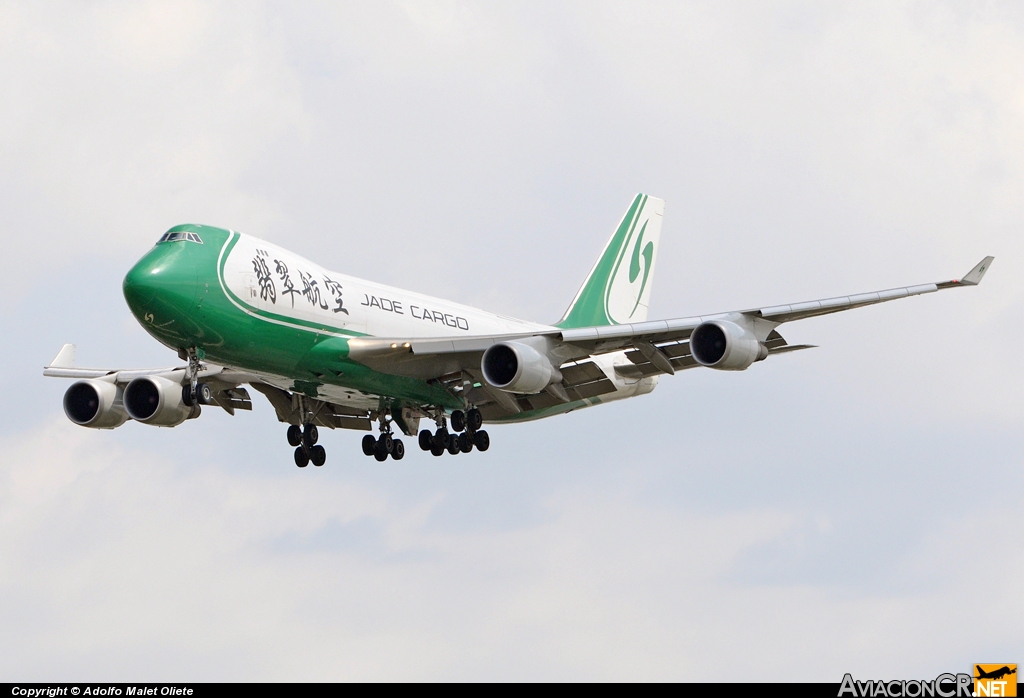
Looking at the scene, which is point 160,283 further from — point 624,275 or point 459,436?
point 624,275

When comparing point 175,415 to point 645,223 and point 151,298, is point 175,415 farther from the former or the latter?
point 645,223

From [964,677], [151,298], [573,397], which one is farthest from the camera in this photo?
[573,397]

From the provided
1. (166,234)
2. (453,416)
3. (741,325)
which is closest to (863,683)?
(741,325)

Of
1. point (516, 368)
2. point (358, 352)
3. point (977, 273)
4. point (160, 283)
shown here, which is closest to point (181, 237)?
point (160, 283)

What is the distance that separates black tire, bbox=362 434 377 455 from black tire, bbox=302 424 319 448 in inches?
59.2

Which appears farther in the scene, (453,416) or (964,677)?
(453,416)

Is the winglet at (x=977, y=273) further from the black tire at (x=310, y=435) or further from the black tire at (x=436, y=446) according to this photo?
the black tire at (x=310, y=435)

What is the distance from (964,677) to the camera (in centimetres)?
2892

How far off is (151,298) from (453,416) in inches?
436

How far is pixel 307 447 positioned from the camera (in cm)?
4412

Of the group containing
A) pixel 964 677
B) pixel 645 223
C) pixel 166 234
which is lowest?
pixel 964 677

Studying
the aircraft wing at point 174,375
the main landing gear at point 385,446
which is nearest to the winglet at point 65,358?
the aircraft wing at point 174,375

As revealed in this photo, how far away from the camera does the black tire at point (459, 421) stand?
4222 cm

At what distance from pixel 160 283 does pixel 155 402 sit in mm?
8689
